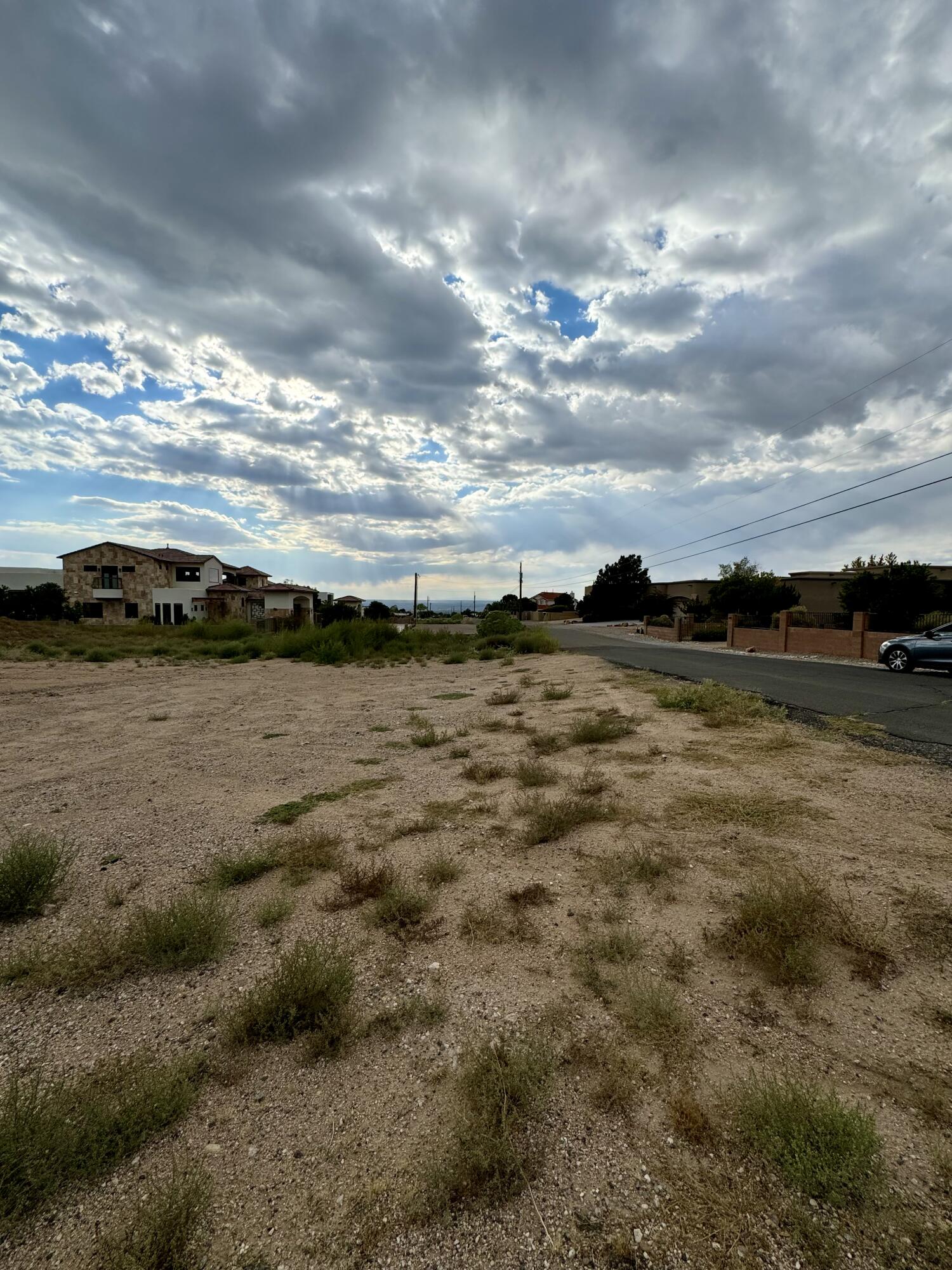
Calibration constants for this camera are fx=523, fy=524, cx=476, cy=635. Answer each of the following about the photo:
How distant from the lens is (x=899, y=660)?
14.6 metres

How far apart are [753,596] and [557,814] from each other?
129ft

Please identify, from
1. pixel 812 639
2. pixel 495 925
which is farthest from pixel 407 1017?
pixel 812 639

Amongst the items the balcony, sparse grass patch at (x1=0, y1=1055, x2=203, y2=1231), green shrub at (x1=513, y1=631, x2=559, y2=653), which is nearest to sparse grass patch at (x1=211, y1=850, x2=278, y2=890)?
sparse grass patch at (x1=0, y1=1055, x2=203, y2=1231)

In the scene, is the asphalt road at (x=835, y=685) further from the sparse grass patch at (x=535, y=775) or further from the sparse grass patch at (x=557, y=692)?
the sparse grass patch at (x=535, y=775)

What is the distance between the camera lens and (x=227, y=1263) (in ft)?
5.07

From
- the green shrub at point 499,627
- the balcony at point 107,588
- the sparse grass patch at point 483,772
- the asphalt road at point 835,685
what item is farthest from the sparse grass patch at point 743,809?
the balcony at point 107,588

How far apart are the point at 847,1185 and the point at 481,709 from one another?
8.59m

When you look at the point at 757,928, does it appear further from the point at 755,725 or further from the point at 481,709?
the point at 481,709

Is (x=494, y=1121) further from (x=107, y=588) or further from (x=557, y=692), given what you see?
(x=107, y=588)

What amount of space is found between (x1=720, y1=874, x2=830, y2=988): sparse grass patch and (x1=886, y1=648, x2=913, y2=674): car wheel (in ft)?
48.0

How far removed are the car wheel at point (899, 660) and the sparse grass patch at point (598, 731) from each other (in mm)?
11336

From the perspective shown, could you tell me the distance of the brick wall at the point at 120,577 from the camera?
44.8m

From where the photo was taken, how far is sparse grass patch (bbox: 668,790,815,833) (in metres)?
4.45

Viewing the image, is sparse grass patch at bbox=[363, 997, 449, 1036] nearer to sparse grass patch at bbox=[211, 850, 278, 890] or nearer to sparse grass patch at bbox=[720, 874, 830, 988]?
sparse grass patch at bbox=[720, 874, 830, 988]
